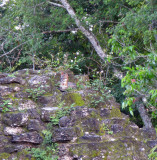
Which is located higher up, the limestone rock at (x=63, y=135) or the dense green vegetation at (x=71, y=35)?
the dense green vegetation at (x=71, y=35)

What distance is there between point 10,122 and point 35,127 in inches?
18.9

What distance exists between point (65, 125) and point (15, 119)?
0.99 m

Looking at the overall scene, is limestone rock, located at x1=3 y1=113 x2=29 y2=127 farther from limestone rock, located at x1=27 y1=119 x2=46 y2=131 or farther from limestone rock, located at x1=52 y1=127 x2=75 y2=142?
limestone rock, located at x1=52 y1=127 x2=75 y2=142

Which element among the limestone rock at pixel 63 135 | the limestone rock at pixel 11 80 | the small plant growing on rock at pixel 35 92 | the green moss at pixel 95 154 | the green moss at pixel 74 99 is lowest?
the green moss at pixel 95 154

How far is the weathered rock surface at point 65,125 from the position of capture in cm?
468

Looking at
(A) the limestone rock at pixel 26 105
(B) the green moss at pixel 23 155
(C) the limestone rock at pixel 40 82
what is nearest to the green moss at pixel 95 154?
(B) the green moss at pixel 23 155

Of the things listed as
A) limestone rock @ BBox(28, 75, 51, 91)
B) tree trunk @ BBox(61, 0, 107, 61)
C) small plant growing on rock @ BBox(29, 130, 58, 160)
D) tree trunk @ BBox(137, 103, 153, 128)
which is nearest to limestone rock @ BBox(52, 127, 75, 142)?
small plant growing on rock @ BBox(29, 130, 58, 160)

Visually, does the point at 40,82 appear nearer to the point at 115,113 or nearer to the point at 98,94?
the point at 98,94

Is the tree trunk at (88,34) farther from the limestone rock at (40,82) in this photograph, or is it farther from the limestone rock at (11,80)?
the limestone rock at (11,80)

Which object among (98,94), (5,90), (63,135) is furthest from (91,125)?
(5,90)

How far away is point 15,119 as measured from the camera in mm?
4887

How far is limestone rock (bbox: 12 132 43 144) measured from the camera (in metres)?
4.64

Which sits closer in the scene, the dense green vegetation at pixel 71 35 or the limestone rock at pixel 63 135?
the limestone rock at pixel 63 135

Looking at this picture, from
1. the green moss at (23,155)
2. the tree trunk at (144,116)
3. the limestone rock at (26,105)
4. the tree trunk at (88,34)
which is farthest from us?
the tree trunk at (144,116)
